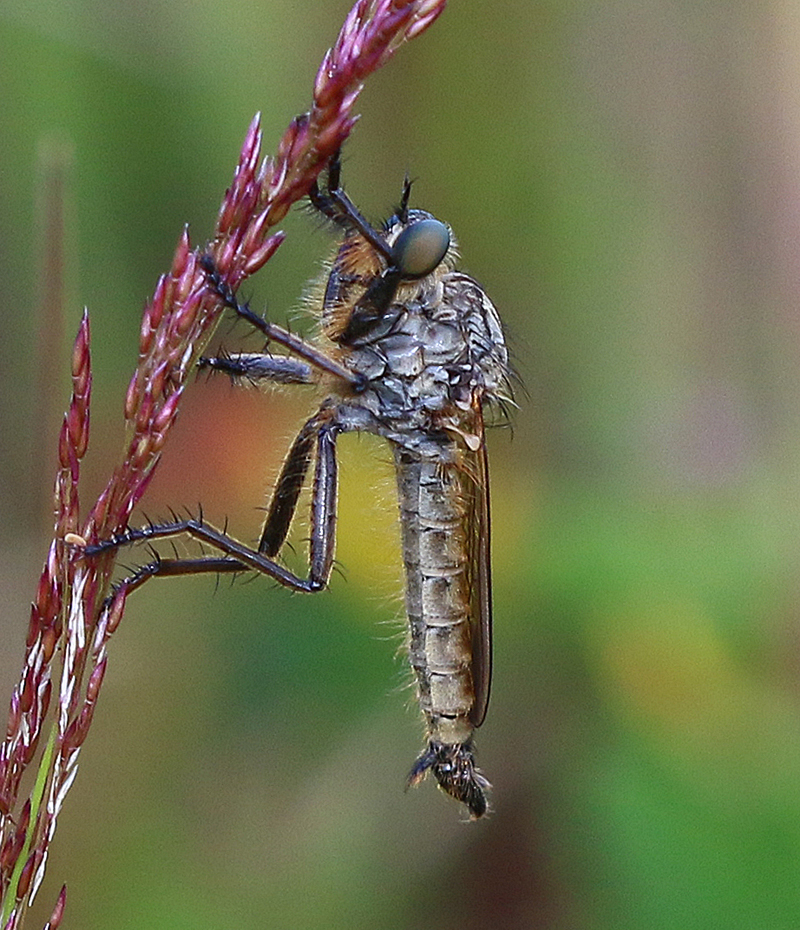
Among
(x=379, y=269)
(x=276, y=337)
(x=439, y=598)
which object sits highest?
(x=379, y=269)

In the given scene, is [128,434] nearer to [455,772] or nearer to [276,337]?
[276,337]

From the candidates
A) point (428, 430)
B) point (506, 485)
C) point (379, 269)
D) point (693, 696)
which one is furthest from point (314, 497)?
point (693, 696)

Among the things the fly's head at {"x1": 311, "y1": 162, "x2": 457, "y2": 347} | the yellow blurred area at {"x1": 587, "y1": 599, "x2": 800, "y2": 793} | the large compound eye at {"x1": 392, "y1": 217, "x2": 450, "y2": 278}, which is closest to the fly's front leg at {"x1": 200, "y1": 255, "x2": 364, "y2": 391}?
the fly's head at {"x1": 311, "y1": 162, "x2": 457, "y2": 347}

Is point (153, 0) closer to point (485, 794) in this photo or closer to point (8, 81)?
point (8, 81)

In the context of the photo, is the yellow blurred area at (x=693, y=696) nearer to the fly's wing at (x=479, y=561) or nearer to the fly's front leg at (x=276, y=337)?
the fly's wing at (x=479, y=561)

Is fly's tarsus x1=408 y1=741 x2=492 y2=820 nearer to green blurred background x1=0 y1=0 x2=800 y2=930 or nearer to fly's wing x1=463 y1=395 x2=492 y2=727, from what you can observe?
fly's wing x1=463 y1=395 x2=492 y2=727

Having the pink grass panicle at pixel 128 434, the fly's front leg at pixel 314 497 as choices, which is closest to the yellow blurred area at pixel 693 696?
the fly's front leg at pixel 314 497
